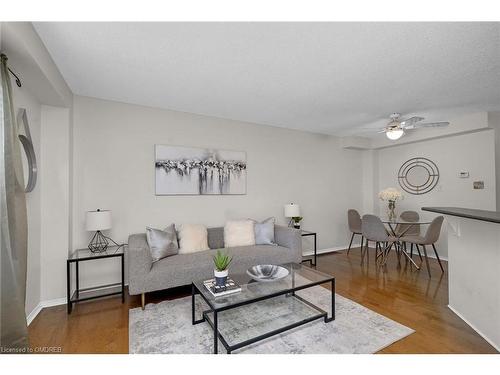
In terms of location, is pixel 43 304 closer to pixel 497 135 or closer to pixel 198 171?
pixel 198 171

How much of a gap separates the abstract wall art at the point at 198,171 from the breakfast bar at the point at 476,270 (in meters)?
2.69

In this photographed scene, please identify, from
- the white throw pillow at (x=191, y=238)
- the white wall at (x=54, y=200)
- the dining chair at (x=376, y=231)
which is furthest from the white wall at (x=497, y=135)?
the white wall at (x=54, y=200)

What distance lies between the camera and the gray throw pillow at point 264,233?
364 cm

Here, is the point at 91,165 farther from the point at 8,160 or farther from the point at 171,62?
the point at 171,62

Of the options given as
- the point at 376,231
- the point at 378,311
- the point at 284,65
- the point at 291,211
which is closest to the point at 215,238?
the point at 291,211

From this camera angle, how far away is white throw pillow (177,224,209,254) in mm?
3129

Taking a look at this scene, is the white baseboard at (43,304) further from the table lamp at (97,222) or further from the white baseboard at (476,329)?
the white baseboard at (476,329)

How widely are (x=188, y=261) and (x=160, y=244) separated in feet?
1.31

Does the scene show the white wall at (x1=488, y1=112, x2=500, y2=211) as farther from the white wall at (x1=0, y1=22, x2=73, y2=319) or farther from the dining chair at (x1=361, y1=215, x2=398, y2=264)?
the white wall at (x1=0, y1=22, x2=73, y2=319)

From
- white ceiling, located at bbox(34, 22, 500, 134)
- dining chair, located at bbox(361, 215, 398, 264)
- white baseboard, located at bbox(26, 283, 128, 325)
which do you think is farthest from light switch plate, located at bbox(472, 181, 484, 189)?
white baseboard, located at bbox(26, 283, 128, 325)

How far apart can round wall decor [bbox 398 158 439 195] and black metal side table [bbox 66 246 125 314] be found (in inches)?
207

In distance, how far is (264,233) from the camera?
3668 millimetres

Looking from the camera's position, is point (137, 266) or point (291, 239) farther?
point (291, 239)

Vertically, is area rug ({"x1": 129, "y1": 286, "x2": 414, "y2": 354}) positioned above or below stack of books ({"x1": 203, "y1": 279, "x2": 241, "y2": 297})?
below
